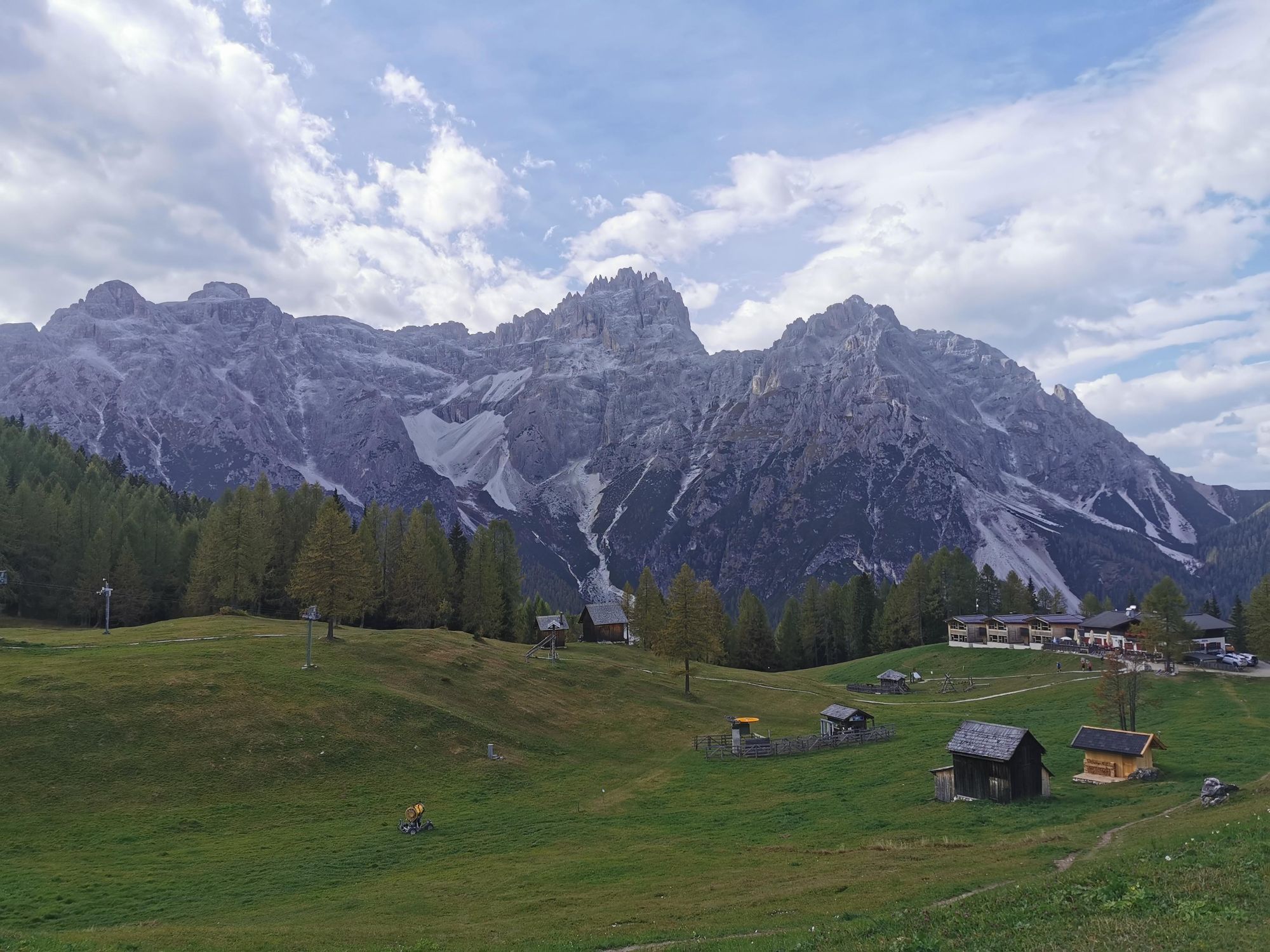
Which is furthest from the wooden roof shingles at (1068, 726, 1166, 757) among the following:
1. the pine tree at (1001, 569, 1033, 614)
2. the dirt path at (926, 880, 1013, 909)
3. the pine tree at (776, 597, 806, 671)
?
the pine tree at (776, 597, 806, 671)

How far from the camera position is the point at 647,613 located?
134m

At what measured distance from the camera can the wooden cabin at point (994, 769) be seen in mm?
45219

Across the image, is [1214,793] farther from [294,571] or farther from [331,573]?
[294,571]

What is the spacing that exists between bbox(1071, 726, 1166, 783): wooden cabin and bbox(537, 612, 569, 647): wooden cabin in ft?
241

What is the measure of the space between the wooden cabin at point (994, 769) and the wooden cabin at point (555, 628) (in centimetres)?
7142

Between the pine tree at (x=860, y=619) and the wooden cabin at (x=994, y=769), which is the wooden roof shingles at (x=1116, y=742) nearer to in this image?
the wooden cabin at (x=994, y=769)

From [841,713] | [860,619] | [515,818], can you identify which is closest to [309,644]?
[515,818]

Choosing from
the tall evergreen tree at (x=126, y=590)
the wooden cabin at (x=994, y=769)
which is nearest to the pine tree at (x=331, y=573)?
the tall evergreen tree at (x=126, y=590)

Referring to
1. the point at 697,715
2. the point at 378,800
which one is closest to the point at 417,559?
the point at 697,715

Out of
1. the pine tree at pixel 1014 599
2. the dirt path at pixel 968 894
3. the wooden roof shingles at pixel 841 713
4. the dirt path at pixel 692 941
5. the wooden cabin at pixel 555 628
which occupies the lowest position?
the wooden roof shingles at pixel 841 713

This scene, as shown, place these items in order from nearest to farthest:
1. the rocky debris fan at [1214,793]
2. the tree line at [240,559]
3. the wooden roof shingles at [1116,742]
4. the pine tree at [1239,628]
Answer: the rocky debris fan at [1214,793]
the wooden roof shingles at [1116,742]
the tree line at [240,559]
the pine tree at [1239,628]

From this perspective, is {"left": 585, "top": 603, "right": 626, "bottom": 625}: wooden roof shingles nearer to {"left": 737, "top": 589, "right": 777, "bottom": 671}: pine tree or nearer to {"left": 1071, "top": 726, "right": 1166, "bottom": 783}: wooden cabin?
{"left": 737, "top": 589, "right": 777, "bottom": 671}: pine tree

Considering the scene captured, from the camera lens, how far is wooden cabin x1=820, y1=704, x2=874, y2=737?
7038cm

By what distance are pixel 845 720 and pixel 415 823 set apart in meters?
40.8
